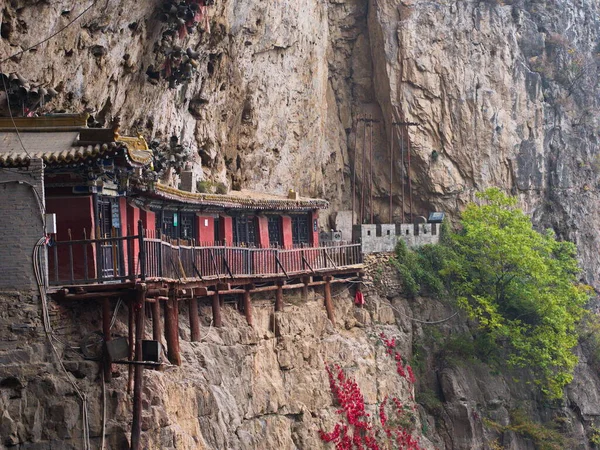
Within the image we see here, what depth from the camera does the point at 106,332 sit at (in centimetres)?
2288

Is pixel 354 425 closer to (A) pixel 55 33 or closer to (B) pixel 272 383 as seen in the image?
(B) pixel 272 383

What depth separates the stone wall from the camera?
22.3 m

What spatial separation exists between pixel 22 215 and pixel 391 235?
27.5m

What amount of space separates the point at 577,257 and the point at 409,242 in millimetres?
11080

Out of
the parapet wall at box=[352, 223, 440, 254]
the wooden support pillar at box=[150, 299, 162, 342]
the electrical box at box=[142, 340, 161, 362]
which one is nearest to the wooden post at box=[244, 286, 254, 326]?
the wooden support pillar at box=[150, 299, 162, 342]

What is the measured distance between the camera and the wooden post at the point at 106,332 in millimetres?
22719

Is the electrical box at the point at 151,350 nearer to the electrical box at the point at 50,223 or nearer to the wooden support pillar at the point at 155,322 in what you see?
the wooden support pillar at the point at 155,322

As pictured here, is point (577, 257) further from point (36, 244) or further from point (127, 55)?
point (36, 244)

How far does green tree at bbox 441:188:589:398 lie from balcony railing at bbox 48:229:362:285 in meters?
8.92

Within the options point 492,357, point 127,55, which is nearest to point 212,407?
point 127,55

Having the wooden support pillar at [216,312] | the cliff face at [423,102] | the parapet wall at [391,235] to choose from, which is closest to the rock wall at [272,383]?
the wooden support pillar at [216,312]

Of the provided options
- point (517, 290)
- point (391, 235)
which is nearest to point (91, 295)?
point (391, 235)

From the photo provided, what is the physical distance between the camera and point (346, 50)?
56.2 metres

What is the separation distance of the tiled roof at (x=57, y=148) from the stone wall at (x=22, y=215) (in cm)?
28
